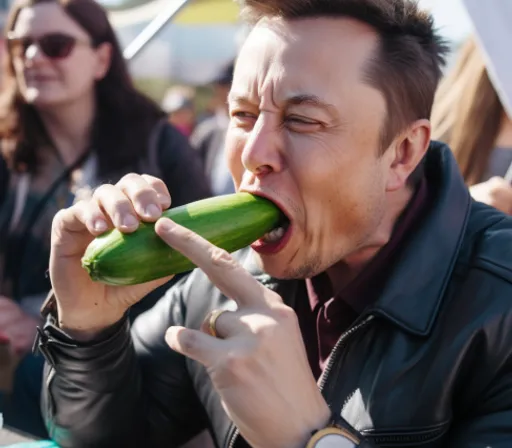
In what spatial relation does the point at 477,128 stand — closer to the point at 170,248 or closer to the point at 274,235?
the point at 274,235

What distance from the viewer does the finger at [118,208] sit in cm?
197

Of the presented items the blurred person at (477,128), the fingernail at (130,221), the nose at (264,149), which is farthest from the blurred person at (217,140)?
the fingernail at (130,221)

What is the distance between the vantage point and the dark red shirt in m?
2.36

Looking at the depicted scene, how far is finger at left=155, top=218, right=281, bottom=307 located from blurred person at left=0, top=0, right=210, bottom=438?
89.1 inches

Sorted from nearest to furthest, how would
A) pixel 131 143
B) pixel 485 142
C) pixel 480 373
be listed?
pixel 480 373, pixel 485 142, pixel 131 143

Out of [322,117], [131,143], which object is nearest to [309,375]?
[322,117]

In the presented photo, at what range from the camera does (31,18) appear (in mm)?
4445

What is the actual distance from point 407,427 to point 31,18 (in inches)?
128

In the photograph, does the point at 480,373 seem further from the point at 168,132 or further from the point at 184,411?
the point at 168,132

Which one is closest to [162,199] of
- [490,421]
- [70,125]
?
[490,421]

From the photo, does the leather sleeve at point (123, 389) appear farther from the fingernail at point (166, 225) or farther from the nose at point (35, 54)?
the nose at point (35, 54)

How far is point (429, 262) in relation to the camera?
225 cm

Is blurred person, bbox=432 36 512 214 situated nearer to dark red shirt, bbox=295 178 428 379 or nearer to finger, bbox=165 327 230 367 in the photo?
dark red shirt, bbox=295 178 428 379

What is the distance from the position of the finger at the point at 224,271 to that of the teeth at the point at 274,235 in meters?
0.42
